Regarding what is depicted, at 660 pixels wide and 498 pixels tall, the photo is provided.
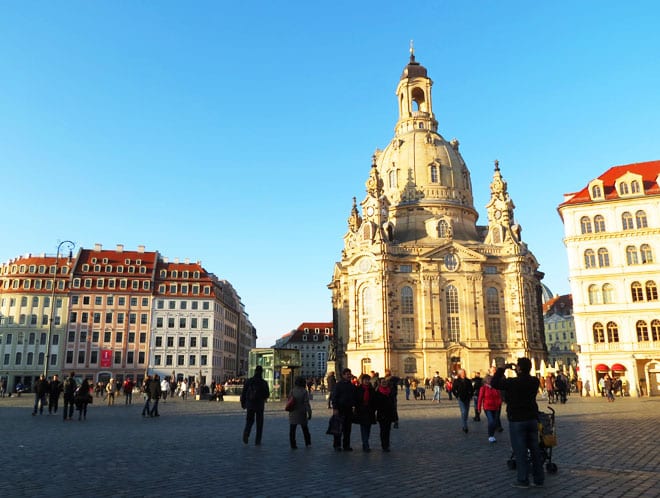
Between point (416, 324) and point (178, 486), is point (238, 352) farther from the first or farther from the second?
point (178, 486)

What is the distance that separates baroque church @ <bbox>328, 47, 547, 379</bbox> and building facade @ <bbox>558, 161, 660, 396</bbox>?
23218 millimetres

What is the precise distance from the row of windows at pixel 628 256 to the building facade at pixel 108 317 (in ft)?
165

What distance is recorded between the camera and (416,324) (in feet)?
231

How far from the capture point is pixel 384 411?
13.6m

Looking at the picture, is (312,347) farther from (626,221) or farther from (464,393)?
(464,393)

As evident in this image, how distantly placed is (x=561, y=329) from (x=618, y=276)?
83.0 meters

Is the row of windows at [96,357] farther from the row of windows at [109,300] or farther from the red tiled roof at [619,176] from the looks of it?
the red tiled roof at [619,176]

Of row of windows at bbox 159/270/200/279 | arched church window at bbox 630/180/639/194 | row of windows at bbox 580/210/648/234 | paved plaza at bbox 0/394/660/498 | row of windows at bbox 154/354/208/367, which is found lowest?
paved plaza at bbox 0/394/660/498

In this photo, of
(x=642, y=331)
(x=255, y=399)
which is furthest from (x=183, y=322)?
(x=255, y=399)

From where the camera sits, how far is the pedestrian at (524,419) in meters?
9.12

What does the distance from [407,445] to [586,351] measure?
125 feet

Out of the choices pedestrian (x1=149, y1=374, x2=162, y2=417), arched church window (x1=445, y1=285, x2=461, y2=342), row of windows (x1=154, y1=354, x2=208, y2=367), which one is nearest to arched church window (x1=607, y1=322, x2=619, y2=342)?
arched church window (x1=445, y1=285, x2=461, y2=342)

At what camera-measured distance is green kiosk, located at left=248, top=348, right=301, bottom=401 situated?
37.6 metres

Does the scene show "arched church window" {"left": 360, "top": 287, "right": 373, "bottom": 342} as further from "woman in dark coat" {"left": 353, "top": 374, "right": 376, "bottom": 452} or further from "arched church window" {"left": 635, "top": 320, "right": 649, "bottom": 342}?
"woman in dark coat" {"left": 353, "top": 374, "right": 376, "bottom": 452}
